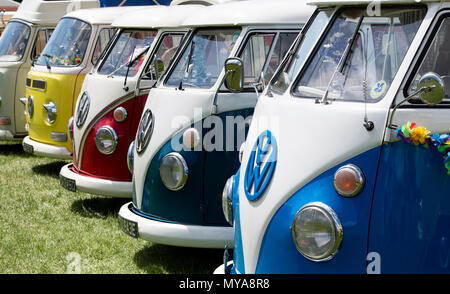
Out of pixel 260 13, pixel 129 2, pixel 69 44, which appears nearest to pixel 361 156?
pixel 260 13

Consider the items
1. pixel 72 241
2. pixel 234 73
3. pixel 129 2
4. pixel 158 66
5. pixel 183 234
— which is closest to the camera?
pixel 234 73

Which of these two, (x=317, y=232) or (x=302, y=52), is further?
(x=302, y=52)

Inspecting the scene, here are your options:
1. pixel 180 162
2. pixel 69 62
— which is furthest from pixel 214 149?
pixel 69 62

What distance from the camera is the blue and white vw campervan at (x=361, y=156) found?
3.41 meters

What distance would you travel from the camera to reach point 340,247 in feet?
11.7

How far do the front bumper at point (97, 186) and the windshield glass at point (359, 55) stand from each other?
145 inches

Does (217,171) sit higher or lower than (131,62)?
lower

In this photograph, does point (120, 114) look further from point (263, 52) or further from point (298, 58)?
point (298, 58)

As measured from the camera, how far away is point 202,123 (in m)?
5.79

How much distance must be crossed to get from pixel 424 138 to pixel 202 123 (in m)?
2.68

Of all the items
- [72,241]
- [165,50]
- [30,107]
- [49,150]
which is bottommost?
[72,241]

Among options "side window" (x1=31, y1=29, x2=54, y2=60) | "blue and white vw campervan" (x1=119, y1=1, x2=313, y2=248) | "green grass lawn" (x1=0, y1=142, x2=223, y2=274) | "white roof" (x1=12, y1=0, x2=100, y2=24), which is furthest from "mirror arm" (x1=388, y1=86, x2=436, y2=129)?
"side window" (x1=31, y1=29, x2=54, y2=60)

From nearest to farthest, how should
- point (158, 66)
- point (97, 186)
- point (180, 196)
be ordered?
point (180, 196) → point (158, 66) → point (97, 186)

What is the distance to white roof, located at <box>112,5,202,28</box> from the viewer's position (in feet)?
25.0
